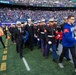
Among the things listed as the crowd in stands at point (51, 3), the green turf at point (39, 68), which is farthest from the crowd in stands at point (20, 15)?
the green turf at point (39, 68)

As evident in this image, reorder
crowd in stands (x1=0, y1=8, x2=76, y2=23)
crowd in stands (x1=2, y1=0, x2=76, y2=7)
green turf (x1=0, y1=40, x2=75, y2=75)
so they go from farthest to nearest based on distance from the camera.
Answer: crowd in stands (x1=2, y1=0, x2=76, y2=7) → crowd in stands (x1=0, y1=8, x2=76, y2=23) → green turf (x1=0, y1=40, x2=75, y2=75)

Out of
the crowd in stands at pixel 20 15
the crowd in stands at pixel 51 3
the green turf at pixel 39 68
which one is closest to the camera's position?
the green turf at pixel 39 68

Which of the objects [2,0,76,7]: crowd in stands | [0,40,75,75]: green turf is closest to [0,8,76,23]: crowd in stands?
[2,0,76,7]: crowd in stands

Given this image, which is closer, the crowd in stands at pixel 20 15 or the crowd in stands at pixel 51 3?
the crowd in stands at pixel 20 15

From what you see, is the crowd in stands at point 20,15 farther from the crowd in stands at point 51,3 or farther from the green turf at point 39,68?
the green turf at point 39,68

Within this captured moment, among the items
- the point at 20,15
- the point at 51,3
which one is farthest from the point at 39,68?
the point at 51,3

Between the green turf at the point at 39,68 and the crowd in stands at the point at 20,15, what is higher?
the green turf at the point at 39,68

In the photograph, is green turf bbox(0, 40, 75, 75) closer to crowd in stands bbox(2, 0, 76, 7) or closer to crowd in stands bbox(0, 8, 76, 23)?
crowd in stands bbox(0, 8, 76, 23)

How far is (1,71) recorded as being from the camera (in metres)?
7.68

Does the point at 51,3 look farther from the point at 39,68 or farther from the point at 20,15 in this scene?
the point at 39,68

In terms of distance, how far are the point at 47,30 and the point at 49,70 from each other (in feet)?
7.19

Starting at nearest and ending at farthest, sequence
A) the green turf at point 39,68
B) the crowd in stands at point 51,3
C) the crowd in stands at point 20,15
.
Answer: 1. the green turf at point 39,68
2. the crowd in stands at point 20,15
3. the crowd in stands at point 51,3

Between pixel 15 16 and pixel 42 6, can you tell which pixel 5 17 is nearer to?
pixel 15 16

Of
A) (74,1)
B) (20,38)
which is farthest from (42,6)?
(20,38)
